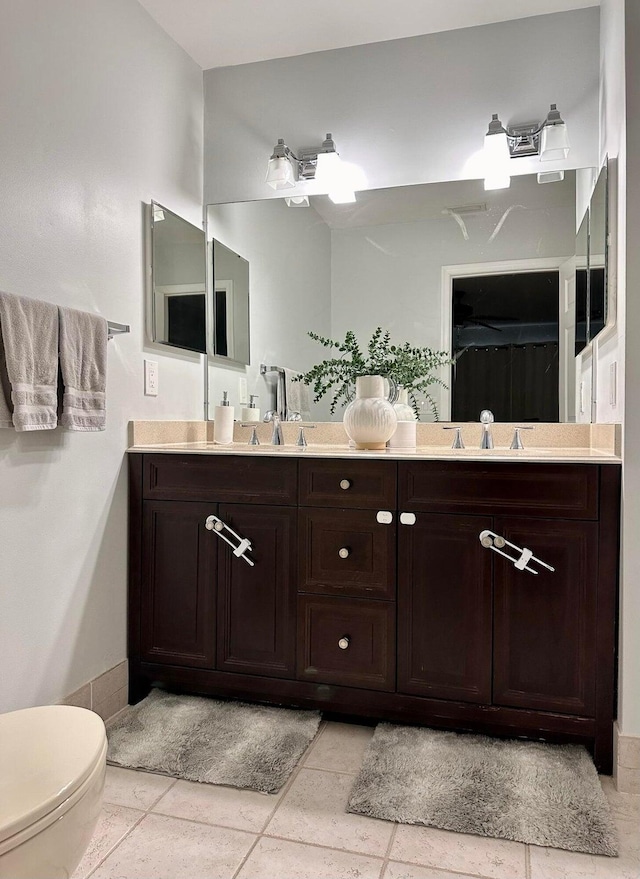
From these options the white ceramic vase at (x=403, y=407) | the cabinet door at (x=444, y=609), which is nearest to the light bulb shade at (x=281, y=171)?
the white ceramic vase at (x=403, y=407)

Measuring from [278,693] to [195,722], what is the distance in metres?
0.27

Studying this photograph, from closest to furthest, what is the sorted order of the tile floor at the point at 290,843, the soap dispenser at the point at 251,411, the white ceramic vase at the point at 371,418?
the tile floor at the point at 290,843
the white ceramic vase at the point at 371,418
the soap dispenser at the point at 251,411

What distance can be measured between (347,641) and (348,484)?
478 millimetres

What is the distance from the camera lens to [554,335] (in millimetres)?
2297

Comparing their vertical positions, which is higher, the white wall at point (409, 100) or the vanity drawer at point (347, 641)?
the white wall at point (409, 100)

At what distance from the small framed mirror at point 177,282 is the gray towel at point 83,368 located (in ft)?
1.38

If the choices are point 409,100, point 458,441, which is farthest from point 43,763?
point 409,100

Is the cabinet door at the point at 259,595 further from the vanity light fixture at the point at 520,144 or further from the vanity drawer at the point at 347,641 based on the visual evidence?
the vanity light fixture at the point at 520,144

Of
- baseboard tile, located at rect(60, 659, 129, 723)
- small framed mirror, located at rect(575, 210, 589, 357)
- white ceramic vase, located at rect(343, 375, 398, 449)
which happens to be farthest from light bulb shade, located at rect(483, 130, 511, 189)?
baseboard tile, located at rect(60, 659, 129, 723)

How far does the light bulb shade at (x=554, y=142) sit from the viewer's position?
2252 millimetres

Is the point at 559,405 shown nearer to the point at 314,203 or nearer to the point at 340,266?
the point at 340,266

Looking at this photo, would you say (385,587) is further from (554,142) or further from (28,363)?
(554,142)

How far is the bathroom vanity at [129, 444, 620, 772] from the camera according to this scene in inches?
69.0

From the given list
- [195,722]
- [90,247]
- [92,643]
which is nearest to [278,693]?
[195,722]
